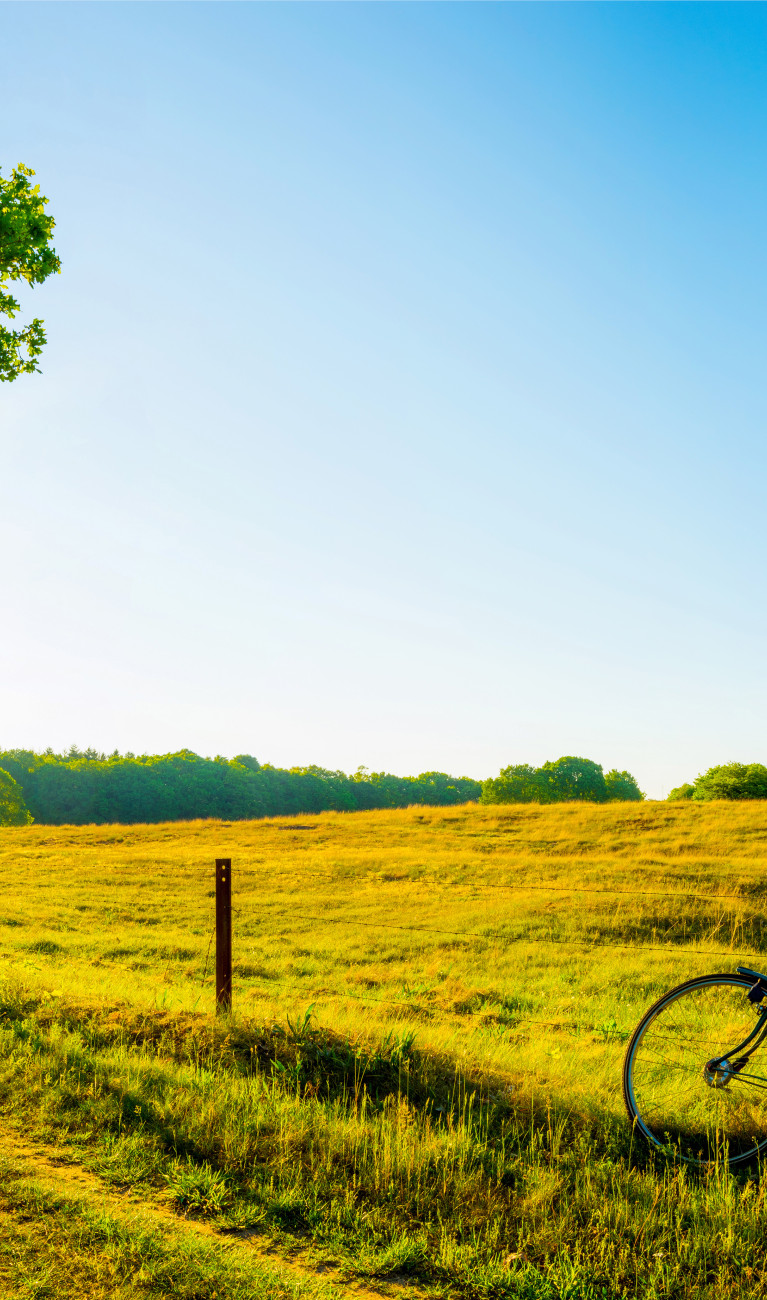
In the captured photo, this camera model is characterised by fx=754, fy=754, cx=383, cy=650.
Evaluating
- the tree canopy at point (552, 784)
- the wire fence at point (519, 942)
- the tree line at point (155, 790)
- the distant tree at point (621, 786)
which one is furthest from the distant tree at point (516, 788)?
the wire fence at point (519, 942)

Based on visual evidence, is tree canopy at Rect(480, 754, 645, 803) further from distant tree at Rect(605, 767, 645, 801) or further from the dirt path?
the dirt path

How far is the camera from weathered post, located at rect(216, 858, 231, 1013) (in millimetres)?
7562

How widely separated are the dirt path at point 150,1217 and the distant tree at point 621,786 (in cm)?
11116

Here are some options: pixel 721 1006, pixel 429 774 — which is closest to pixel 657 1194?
pixel 721 1006

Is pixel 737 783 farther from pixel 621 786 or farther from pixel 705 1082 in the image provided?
pixel 705 1082

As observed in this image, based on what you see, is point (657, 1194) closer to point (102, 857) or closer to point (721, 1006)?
point (721, 1006)

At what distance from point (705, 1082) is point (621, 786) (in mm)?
121229

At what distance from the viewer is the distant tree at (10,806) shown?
72.7m

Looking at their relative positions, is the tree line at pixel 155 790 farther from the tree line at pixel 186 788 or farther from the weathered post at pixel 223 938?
the weathered post at pixel 223 938

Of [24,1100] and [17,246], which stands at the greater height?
[17,246]

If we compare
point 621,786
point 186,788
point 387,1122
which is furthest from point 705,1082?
point 621,786

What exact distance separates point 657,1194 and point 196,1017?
4.54 meters

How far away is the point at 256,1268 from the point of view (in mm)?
3865

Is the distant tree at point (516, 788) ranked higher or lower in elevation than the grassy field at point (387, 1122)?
lower
